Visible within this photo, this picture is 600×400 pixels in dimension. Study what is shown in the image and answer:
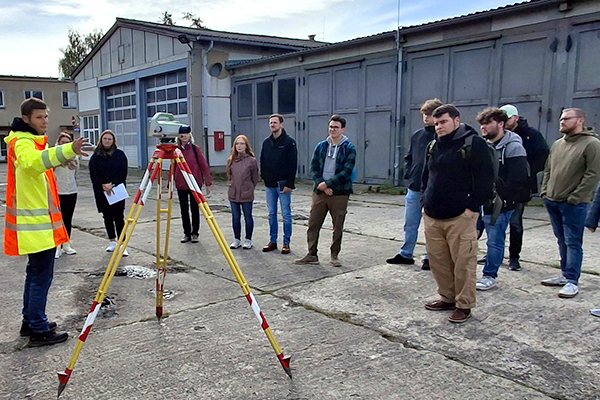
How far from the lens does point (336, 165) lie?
19.2 feet

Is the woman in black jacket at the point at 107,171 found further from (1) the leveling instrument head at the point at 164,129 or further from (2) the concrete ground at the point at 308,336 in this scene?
(1) the leveling instrument head at the point at 164,129

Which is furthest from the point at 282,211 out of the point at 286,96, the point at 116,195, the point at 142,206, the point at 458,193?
the point at 286,96

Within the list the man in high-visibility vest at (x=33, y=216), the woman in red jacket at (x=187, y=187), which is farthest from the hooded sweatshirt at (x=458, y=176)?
the woman in red jacket at (x=187, y=187)

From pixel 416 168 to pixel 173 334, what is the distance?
10.5 feet

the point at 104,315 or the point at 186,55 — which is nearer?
the point at 104,315

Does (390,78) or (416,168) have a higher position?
(390,78)

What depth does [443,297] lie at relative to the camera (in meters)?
4.37

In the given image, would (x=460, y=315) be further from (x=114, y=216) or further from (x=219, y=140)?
(x=219, y=140)

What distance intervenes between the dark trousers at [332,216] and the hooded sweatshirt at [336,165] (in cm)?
9

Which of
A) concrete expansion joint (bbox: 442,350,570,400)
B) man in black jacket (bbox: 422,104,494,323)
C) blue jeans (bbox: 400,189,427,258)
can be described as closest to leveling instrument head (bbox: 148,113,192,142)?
man in black jacket (bbox: 422,104,494,323)

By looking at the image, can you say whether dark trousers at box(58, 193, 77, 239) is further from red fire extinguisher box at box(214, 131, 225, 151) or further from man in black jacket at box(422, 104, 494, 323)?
red fire extinguisher box at box(214, 131, 225, 151)

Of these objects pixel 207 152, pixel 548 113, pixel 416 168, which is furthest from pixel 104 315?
pixel 207 152

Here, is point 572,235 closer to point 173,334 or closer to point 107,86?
point 173,334

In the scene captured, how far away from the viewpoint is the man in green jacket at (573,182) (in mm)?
4590
